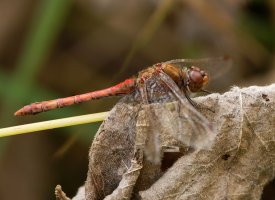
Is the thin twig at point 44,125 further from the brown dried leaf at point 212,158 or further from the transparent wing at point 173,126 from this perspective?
the transparent wing at point 173,126

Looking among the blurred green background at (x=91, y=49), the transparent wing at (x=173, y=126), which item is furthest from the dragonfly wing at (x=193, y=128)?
the blurred green background at (x=91, y=49)

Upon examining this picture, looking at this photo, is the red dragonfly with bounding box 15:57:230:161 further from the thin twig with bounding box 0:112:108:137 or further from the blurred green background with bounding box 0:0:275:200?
the blurred green background with bounding box 0:0:275:200

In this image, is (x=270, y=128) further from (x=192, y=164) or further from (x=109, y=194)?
(x=109, y=194)

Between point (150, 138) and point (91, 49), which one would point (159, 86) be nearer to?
point (150, 138)

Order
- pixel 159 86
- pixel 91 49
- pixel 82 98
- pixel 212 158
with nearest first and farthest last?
pixel 212 158, pixel 159 86, pixel 82 98, pixel 91 49

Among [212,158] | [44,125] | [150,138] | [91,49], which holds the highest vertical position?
[91,49]

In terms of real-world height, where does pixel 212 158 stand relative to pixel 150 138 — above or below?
below

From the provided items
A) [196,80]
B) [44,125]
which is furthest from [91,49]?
[44,125]
